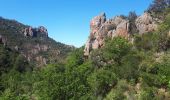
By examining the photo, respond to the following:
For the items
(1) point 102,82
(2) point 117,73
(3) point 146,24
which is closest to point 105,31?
(3) point 146,24

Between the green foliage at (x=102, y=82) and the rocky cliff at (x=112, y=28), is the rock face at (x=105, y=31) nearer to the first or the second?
the rocky cliff at (x=112, y=28)

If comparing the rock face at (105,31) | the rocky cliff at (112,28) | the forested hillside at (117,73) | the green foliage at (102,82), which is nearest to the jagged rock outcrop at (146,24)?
the rocky cliff at (112,28)

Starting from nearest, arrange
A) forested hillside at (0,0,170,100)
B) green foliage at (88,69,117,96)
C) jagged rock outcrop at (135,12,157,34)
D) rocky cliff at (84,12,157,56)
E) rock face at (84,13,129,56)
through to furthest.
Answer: forested hillside at (0,0,170,100), green foliage at (88,69,117,96), jagged rock outcrop at (135,12,157,34), rocky cliff at (84,12,157,56), rock face at (84,13,129,56)

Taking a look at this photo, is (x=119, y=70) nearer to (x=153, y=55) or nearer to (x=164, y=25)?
(x=153, y=55)

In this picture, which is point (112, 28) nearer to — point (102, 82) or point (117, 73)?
point (117, 73)

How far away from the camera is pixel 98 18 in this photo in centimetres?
13238

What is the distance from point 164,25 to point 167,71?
24313mm

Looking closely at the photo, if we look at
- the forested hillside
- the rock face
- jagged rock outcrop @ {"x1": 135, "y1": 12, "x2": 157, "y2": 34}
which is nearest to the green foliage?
the forested hillside

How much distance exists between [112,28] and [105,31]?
93.9 inches

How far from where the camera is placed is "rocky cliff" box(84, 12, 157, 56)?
109062mm

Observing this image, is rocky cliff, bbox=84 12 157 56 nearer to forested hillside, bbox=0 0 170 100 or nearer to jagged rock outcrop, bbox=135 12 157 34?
jagged rock outcrop, bbox=135 12 157 34

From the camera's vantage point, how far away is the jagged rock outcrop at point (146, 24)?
10664 cm

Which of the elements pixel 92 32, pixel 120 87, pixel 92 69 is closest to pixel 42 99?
pixel 120 87

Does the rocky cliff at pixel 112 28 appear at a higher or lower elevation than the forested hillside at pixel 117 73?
higher
